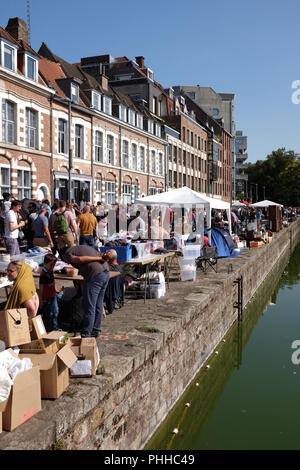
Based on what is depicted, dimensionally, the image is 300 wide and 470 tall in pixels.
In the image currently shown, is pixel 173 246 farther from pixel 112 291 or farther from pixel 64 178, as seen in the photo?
pixel 64 178

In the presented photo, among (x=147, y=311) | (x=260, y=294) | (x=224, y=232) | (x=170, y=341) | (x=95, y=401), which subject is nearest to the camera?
(x=95, y=401)

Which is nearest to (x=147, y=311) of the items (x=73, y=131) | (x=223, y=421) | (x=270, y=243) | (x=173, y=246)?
(x=223, y=421)

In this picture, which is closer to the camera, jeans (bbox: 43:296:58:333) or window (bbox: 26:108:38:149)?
jeans (bbox: 43:296:58:333)

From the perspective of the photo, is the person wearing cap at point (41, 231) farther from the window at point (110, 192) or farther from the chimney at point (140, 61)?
the chimney at point (140, 61)

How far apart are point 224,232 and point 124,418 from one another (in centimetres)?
1241

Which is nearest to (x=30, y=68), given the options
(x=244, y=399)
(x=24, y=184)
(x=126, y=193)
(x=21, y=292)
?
(x=24, y=184)

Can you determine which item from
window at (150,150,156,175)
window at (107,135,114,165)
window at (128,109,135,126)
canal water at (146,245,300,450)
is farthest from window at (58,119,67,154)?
canal water at (146,245,300,450)

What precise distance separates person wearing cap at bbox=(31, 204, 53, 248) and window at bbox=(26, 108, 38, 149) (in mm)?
10538

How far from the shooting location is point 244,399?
28.1ft

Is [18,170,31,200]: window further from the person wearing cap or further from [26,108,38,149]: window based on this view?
the person wearing cap

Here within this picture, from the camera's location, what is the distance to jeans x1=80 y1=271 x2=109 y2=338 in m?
6.85

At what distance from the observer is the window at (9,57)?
815 inches

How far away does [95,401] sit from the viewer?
16.0 feet

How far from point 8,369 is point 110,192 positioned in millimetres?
27147
